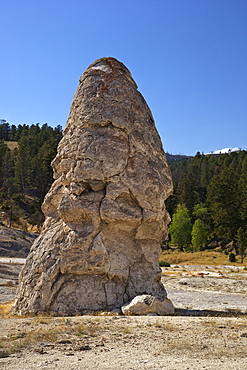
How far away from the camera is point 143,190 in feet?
45.4

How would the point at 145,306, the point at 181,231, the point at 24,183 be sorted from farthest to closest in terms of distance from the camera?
the point at 24,183, the point at 181,231, the point at 145,306

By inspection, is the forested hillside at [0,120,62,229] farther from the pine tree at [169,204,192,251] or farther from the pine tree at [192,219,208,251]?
the pine tree at [192,219,208,251]

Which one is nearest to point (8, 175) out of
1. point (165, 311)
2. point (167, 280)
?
point (167, 280)

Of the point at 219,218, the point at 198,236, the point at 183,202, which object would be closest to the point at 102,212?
the point at 198,236

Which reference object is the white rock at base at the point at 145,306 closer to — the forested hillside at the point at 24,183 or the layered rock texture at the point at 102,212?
the layered rock texture at the point at 102,212

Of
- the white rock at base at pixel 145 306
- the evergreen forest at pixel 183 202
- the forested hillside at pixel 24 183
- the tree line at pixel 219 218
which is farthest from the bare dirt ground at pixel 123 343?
the forested hillside at pixel 24 183

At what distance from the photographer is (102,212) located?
44.4ft

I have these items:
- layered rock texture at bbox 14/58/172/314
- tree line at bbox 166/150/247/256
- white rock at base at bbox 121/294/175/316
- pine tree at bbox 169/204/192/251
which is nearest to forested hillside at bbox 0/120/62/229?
pine tree at bbox 169/204/192/251

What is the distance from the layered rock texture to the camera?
13.2 metres

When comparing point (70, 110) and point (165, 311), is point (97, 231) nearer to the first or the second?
point (165, 311)

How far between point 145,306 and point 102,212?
3381 mm

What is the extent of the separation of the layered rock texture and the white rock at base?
2.93ft

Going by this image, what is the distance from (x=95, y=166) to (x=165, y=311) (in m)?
5.31

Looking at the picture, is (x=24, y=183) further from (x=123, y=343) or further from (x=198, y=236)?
(x=123, y=343)
